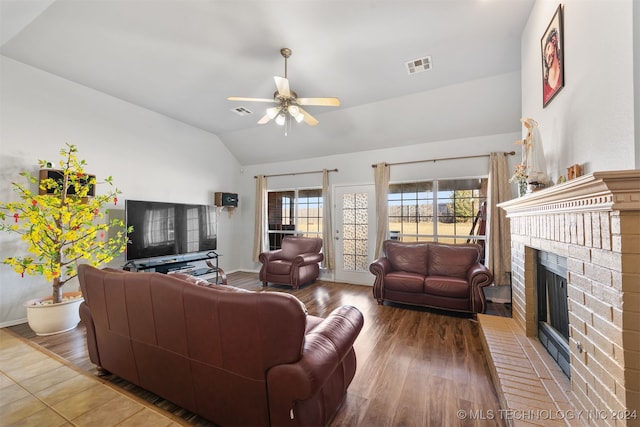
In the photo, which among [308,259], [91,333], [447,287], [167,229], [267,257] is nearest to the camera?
[91,333]

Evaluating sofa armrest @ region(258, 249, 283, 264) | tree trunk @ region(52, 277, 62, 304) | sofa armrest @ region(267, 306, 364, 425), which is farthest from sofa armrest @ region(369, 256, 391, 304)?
tree trunk @ region(52, 277, 62, 304)

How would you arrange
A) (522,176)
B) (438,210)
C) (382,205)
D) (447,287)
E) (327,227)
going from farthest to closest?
(327,227) → (382,205) → (438,210) → (447,287) → (522,176)

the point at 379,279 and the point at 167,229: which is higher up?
the point at 167,229

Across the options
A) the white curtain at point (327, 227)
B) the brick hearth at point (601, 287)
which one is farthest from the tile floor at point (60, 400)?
the white curtain at point (327, 227)

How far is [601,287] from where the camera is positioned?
1.29 meters

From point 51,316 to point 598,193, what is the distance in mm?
4845

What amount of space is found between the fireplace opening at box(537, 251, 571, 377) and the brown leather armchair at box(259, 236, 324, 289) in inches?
132

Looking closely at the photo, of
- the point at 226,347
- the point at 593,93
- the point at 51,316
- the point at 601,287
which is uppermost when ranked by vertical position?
the point at 593,93

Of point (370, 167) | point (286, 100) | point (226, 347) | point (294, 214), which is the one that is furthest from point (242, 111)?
point (226, 347)

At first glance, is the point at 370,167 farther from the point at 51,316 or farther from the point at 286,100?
the point at 51,316

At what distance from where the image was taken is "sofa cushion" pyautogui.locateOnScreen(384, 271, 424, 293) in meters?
3.55

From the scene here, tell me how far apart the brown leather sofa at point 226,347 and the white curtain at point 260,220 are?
4.13m

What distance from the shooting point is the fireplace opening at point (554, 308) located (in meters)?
1.86

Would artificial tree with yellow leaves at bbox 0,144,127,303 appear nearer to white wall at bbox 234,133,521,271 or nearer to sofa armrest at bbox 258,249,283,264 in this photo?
sofa armrest at bbox 258,249,283,264
